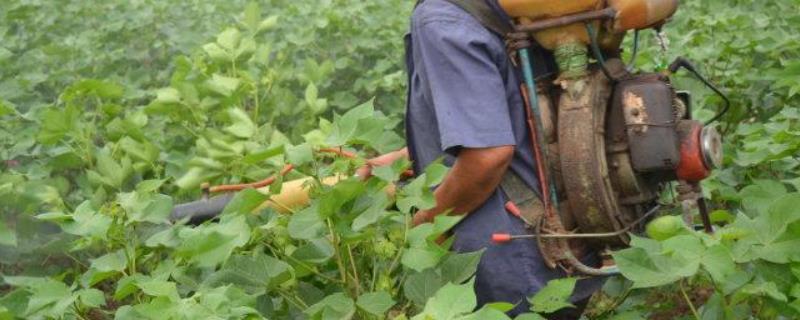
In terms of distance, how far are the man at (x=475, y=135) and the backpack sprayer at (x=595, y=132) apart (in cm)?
4

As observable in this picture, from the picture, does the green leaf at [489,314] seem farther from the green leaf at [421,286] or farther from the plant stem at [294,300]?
the plant stem at [294,300]

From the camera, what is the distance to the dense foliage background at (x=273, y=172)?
2.69m

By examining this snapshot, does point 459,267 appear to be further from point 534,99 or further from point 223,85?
point 223,85

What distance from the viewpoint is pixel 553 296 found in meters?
2.86

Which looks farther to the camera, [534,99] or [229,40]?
[229,40]

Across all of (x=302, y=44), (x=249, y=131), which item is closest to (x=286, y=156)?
(x=249, y=131)

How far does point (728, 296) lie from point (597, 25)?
700 mm

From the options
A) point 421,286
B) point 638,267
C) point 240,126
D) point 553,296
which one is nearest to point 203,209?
point 240,126

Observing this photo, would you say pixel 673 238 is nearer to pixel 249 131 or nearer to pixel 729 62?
pixel 249 131

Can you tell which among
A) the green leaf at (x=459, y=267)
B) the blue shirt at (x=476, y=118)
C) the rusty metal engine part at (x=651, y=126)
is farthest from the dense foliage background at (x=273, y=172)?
the rusty metal engine part at (x=651, y=126)

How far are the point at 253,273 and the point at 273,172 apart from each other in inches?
36.3

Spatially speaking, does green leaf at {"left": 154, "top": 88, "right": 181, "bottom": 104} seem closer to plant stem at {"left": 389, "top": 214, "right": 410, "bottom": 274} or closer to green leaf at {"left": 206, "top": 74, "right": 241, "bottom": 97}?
green leaf at {"left": 206, "top": 74, "right": 241, "bottom": 97}

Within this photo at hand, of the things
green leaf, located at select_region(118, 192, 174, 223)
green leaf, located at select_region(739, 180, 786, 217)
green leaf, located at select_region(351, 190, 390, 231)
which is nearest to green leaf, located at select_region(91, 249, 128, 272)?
green leaf, located at select_region(118, 192, 174, 223)

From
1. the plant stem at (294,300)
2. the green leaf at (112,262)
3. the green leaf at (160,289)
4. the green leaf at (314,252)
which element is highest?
the green leaf at (160,289)
